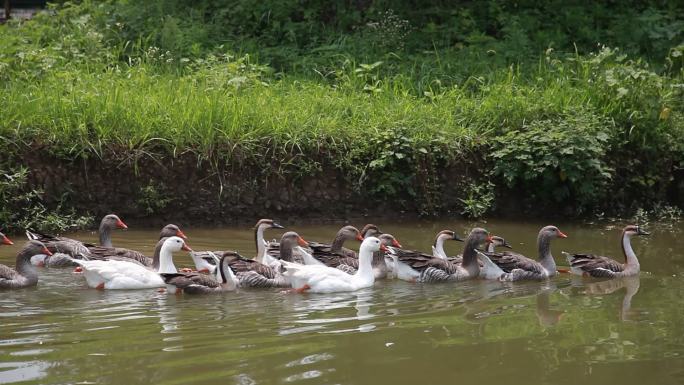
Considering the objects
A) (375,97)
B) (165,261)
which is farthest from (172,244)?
(375,97)

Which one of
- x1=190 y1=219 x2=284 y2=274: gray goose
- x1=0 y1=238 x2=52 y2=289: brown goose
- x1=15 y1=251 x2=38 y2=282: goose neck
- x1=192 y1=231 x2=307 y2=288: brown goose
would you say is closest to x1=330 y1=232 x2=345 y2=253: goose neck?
x1=190 y1=219 x2=284 y2=274: gray goose

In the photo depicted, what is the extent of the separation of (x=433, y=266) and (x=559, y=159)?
4490mm

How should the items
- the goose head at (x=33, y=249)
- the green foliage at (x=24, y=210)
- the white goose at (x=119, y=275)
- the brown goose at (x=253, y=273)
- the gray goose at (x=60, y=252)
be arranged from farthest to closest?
the green foliage at (x=24, y=210) → the gray goose at (x=60, y=252) → the goose head at (x=33, y=249) → the brown goose at (x=253, y=273) → the white goose at (x=119, y=275)

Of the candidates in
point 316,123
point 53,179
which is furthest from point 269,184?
point 53,179

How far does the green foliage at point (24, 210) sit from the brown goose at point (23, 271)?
2194mm

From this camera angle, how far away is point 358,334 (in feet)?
31.5

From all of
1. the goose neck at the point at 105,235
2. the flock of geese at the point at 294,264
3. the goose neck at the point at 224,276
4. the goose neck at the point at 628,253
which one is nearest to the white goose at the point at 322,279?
the flock of geese at the point at 294,264

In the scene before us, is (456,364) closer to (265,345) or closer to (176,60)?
(265,345)

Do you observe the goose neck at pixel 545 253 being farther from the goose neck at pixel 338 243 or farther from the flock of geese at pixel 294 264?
the goose neck at pixel 338 243

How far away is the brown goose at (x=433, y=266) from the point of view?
12.5m

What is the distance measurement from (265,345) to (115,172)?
7025mm

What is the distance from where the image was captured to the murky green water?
8.44 m

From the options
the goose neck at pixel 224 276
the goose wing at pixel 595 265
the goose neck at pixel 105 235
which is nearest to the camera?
the goose neck at pixel 224 276

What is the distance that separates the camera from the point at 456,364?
880 centimetres
